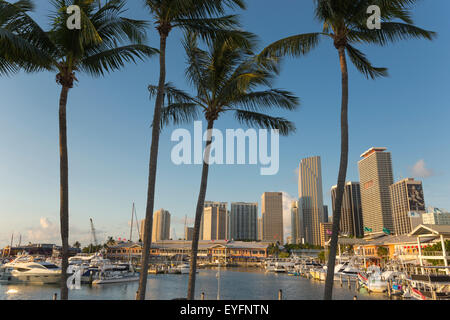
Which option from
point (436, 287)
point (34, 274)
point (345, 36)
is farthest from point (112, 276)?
point (345, 36)

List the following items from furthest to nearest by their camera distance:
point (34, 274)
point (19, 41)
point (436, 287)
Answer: point (34, 274)
point (436, 287)
point (19, 41)

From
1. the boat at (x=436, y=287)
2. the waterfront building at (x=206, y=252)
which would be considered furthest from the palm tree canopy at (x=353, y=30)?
the waterfront building at (x=206, y=252)

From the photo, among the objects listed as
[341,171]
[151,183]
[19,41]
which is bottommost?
[151,183]

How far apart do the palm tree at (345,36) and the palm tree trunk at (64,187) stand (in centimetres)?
778

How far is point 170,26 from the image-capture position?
37.8 feet

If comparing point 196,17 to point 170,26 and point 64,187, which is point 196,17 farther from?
point 64,187

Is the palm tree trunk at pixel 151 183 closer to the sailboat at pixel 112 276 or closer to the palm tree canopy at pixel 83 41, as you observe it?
the palm tree canopy at pixel 83 41

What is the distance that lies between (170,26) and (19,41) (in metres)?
4.92
